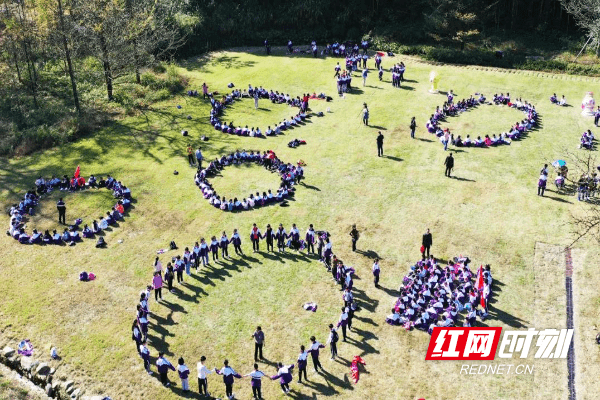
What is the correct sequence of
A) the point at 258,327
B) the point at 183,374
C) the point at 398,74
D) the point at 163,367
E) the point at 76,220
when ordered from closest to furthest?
the point at 183,374
the point at 163,367
the point at 258,327
the point at 76,220
the point at 398,74

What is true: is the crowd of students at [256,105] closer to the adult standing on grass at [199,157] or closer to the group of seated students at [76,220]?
the adult standing on grass at [199,157]

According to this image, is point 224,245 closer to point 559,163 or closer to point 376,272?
point 376,272

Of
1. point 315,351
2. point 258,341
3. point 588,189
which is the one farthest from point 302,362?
point 588,189

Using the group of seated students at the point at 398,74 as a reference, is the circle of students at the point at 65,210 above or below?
below

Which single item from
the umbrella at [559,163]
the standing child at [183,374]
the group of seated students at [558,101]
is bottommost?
the standing child at [183,374]

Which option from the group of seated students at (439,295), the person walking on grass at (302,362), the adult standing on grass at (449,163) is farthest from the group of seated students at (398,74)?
the person walking on grass at (302,362)

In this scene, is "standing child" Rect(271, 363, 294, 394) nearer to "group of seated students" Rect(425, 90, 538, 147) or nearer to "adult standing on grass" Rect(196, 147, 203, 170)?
"adult standing on grass" Rect(196, 147, 203, 170)

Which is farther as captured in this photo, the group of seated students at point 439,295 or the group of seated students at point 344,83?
the group of seated students at point 344,83

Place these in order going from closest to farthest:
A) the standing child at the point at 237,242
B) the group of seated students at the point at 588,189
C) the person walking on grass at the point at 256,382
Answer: the person walking on grass at the point at 256,382, the standing child at the point at 237,242, the group of seated students at the point at 588,189
